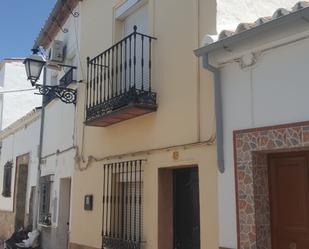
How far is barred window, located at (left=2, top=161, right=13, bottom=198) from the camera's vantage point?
56.1 feet

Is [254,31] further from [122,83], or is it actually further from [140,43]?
[122,83]

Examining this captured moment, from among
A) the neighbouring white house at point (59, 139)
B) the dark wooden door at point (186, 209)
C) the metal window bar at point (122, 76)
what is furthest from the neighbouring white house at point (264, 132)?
the neighbouring white house at point (59, 139)

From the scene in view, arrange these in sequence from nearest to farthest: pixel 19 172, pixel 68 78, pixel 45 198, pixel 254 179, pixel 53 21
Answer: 1. pixel 254 179
2. pixel 68 78
3. pixel 45 198
4. pixel 53 21
5. pixel 19 172

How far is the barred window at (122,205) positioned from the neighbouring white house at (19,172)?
5.73 meters

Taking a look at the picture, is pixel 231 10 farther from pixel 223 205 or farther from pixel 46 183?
pixel 46 183

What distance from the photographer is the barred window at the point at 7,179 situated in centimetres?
1711

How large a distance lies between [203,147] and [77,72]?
16.8 feet

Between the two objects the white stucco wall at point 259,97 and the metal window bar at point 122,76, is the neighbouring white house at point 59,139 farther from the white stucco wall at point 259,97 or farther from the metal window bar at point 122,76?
the white stucco wall at point 259,97

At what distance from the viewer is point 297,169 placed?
17.3 feet

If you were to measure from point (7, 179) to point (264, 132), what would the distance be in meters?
14.3

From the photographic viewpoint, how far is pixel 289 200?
5285mm

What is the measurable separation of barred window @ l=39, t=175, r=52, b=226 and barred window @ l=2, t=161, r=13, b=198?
4682mm

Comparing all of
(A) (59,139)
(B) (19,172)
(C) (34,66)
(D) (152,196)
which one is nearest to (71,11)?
(C) (34,66)

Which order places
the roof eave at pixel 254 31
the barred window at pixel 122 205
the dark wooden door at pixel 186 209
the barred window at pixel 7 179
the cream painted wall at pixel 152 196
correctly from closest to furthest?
the roof eave at pixel 254 31, the cream painted wall at pixel 152 196, the dark wooden door at pixel 186 209, the barred window at pixel 122 205, the barred window at pixel 7 179
